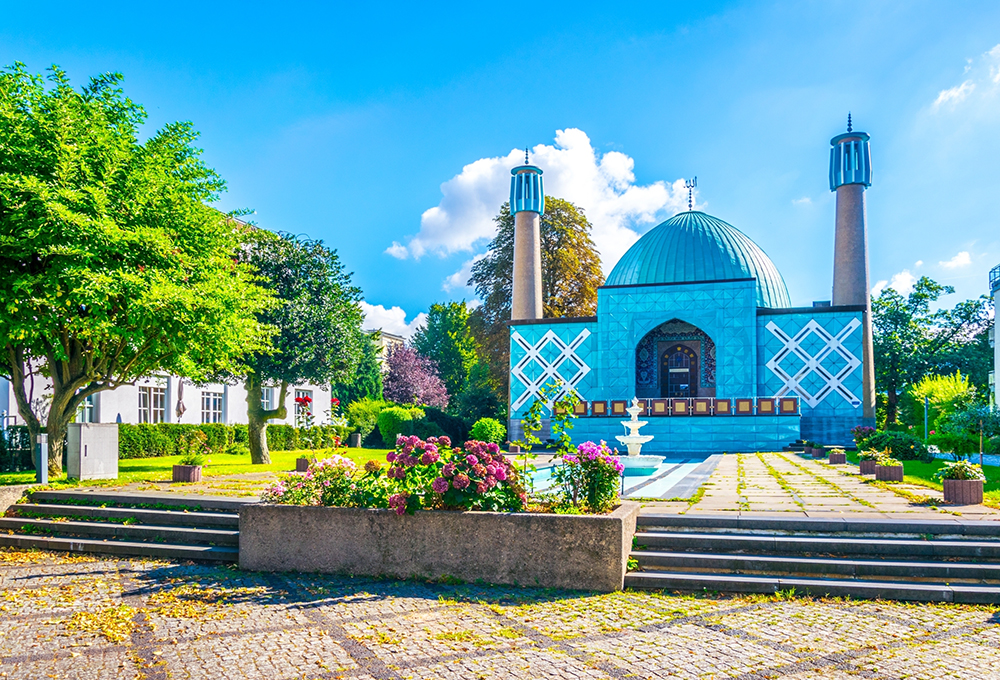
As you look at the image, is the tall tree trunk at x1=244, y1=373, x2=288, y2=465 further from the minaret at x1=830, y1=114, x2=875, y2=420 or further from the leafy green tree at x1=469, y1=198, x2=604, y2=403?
the minaret at x1=830, y1=114, x2=875, y2=420

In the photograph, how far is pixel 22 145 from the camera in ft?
39.9

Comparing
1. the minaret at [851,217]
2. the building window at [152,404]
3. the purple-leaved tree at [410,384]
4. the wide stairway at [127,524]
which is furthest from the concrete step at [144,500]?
the purple-leaved tree at [410,384]

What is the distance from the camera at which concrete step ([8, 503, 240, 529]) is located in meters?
9.81

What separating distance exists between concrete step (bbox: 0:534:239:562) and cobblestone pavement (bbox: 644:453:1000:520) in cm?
561

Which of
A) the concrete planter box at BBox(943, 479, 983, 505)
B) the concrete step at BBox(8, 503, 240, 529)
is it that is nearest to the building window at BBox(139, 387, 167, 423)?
the concrete step at BBox(8, 503, 240, 529)

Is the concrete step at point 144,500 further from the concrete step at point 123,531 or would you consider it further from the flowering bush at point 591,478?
the flowering bush at point 591,478

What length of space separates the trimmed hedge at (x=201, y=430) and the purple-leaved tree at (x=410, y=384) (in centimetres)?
1435

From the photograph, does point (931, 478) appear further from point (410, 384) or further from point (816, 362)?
point (410, 384)

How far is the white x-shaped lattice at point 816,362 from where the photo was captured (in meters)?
30.3

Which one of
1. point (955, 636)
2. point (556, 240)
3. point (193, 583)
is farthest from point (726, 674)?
point (556, 240)

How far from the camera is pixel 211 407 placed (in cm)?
2945

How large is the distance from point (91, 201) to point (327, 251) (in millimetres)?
10877

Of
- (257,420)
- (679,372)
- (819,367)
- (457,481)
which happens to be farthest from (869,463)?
(679,372)

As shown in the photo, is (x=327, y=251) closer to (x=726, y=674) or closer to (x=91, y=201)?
(x=91, y=201)
